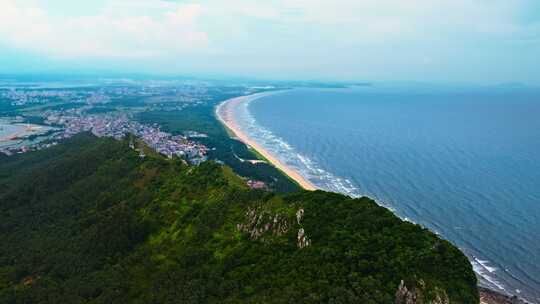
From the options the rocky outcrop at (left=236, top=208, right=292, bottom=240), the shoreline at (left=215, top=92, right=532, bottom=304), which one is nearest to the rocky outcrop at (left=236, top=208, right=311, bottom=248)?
the rocky outcrop at (left=236, top=208, right=292, bottom=240)

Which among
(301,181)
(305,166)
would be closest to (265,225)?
(301,181)

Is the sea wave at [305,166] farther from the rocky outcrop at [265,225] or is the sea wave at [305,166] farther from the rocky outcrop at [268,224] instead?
the rocky outcrop at [268,224]

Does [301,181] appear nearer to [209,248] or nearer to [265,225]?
[265,225]

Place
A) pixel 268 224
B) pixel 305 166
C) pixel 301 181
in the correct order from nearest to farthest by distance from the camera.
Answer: pixel 268 224, pixel 301 181, pixel 305 166

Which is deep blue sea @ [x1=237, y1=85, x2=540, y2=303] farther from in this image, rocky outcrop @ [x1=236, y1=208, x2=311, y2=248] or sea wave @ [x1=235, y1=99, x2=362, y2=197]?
rocky outcrop @ [x1=236, y1=208, x2=311, y2=248]

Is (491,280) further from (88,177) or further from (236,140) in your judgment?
(236,140)

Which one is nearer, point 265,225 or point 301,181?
point 265,225

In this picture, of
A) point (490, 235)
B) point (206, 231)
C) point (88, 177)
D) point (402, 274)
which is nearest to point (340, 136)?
point (490, 235)

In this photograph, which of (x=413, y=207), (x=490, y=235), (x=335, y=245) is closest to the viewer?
(x=335, y=245)
